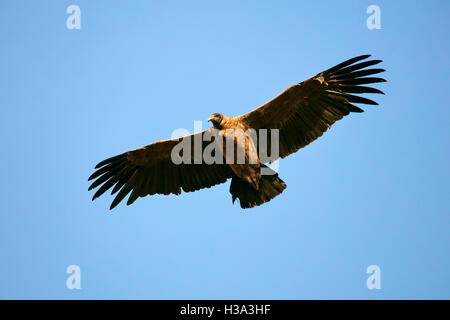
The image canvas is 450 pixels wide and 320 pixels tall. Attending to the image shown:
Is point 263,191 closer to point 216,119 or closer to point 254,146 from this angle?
point 254,146

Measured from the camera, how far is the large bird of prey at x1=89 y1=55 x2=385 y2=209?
30.4 ft

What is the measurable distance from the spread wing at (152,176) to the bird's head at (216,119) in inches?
41.7

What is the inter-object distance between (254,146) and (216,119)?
86 cm

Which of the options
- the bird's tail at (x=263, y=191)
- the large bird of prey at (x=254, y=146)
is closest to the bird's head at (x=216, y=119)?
the large bird of prey at (x=254, y=146)

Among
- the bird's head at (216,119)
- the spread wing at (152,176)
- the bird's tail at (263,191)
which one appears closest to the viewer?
the bird's head at (216,119)

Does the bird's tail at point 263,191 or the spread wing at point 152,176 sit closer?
the bird's tail at point 263,191

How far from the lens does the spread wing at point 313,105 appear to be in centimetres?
931

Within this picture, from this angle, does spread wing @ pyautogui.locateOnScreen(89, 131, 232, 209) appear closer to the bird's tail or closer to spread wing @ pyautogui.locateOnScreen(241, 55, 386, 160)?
the bird's tail

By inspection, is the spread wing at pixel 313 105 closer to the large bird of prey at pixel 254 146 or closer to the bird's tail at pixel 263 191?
the large bird of prey at pixel 254 146

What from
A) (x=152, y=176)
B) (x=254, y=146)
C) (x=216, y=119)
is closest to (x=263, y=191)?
(x=254, y=146)

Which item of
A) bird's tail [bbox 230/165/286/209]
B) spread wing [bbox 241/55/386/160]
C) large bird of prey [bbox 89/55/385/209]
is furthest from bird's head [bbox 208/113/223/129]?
bird's tail [bbox 230/165/286/209]

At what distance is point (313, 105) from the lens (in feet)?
31.2

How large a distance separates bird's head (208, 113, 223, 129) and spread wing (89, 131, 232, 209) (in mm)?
1060
